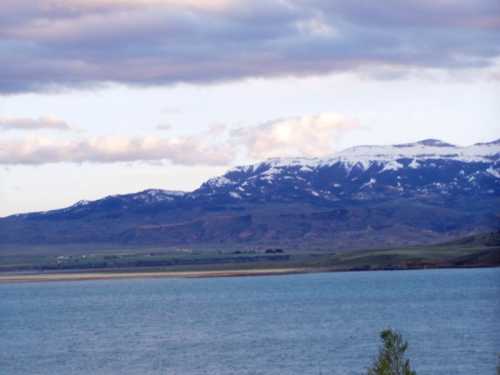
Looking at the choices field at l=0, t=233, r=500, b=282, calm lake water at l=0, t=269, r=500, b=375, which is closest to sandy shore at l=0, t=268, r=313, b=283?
field at l=0, t=233, r=500, b=282

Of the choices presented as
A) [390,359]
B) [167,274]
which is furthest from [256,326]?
[167,274]

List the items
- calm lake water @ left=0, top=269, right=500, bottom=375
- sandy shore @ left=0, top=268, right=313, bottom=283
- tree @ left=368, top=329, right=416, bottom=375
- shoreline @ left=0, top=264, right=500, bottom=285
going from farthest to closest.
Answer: sandy shore @ left=0, top=268, right=313, bottom=283 → shoreline @ left=0, top=264, right=500, bottom=285 → calm lake water @ left=0, top=269, right=500, bottom=375 → tree @ left=368, top=329, right=416, bottom=375

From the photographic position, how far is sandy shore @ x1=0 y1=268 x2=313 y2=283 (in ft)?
525

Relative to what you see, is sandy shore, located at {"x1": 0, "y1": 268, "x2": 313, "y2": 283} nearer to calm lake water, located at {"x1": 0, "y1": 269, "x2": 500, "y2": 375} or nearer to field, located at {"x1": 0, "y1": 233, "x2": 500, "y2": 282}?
field, located at {"x1": 0, "y1": 233, "x2": 500, "y2": 282}

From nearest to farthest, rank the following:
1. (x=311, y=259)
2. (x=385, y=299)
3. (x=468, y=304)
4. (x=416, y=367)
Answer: (x=416, y=367) → (x=468, y=304) → (x=385, y=299) → (x=311, y=259)

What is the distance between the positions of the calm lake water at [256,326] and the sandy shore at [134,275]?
12109mm

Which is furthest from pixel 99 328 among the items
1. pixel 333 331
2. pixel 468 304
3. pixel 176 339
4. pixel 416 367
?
pixel 416 367

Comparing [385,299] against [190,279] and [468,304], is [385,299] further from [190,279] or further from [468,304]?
[190,279]

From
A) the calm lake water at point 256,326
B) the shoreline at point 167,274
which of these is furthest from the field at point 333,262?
the calm lake water at point 256,326

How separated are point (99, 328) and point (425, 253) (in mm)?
85148

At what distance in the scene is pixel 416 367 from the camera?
2282 inches

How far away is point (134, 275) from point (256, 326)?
3573 inches

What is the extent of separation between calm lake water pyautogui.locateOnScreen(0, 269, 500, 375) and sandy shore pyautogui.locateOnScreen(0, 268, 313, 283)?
12.1 metres

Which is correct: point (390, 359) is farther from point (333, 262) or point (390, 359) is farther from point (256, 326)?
point (333, 262)
